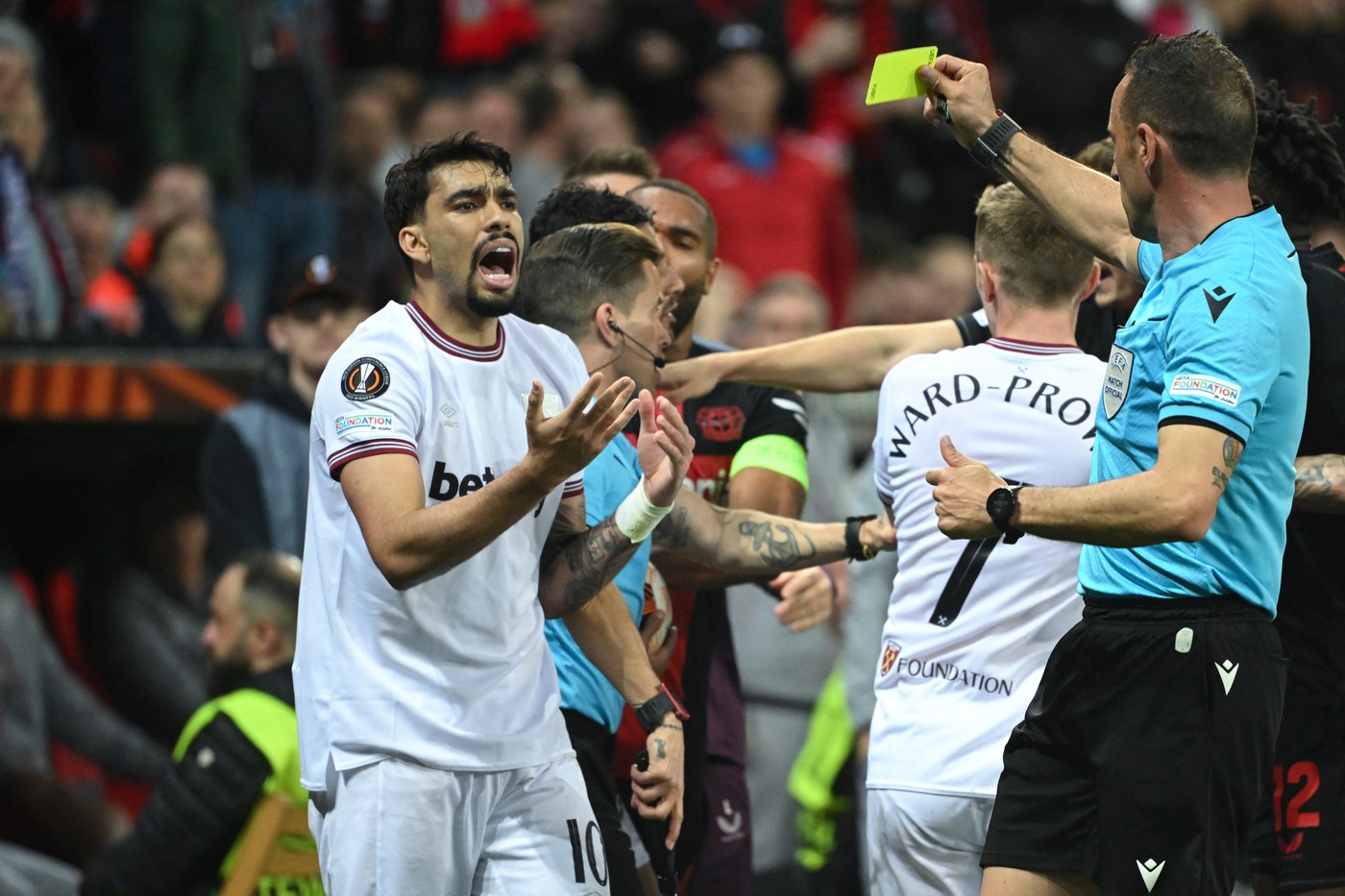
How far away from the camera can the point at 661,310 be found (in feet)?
17.6

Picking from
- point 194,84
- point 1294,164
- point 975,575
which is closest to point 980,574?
point 975,575

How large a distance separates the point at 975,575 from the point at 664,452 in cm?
92

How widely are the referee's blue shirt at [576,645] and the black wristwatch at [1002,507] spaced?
120 centimetres

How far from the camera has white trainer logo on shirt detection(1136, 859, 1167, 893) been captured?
4.31m

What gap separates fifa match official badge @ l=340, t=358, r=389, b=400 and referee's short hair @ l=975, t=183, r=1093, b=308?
1.72 metres

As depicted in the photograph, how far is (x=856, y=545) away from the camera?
5.43 metres

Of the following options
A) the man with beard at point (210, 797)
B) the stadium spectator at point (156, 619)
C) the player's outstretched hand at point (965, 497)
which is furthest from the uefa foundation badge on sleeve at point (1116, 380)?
the stadium spectator at point (156, 619)

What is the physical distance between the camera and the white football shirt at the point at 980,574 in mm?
4848

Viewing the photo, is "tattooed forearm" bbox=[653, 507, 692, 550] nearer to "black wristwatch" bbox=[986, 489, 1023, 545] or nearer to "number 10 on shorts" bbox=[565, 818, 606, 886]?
"number 10 on shorts" bbox=[565, 818, 606, 886]

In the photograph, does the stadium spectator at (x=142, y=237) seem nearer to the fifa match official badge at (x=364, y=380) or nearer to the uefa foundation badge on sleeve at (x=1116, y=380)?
the fifa match official badge at (x=364, y=380)

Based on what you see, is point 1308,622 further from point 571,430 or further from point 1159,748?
point 571,430

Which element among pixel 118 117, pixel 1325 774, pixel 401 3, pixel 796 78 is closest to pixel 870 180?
Answer: pixel 796 78

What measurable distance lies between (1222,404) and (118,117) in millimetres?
9109

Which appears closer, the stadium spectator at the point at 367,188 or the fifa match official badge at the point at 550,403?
the fifa match official badge at the point at 550,403
